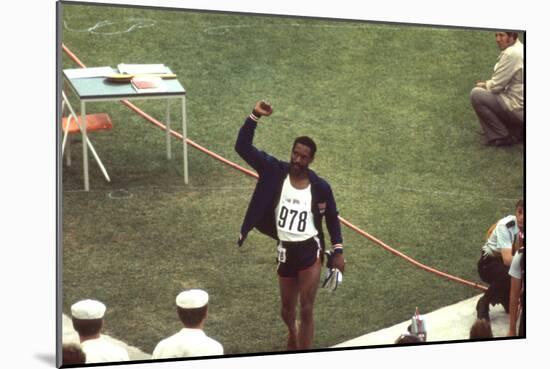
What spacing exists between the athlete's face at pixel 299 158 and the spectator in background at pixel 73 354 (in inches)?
63.6

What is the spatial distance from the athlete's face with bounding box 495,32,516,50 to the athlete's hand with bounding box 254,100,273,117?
1.60m

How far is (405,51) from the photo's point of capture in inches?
281

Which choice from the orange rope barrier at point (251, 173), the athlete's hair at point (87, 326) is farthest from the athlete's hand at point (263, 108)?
the athlete's hair at point (87, 326)

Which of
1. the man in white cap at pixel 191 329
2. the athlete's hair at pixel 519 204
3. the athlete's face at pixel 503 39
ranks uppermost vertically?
the athlete's face at pixel 503 39

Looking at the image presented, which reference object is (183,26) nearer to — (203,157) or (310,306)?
(203,157)

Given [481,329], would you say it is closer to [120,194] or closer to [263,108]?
[263,108]

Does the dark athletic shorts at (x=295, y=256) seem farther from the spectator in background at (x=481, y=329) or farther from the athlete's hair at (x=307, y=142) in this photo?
the spectator in background at (x=481, y=329)

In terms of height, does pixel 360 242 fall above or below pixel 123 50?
below

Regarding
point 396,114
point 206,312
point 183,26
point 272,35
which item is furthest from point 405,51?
point 206,312

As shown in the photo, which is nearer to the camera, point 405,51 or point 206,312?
point 206,312

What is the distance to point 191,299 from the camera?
261 inches

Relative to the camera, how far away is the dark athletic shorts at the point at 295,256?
22.2ft

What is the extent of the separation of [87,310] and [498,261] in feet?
8.75

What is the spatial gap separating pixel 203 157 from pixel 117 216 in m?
0.63
